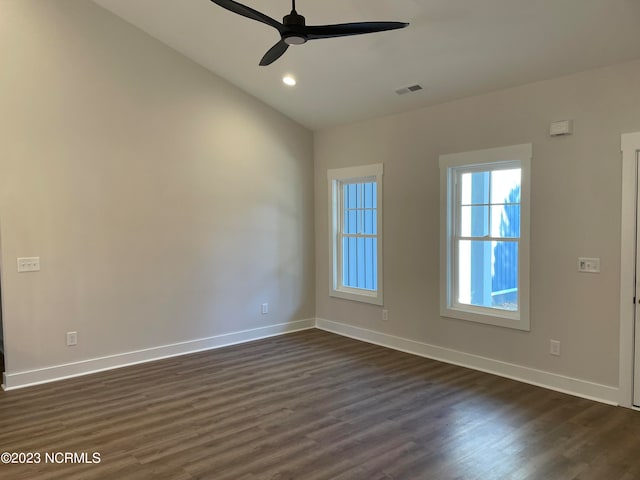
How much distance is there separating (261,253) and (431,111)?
2.70m

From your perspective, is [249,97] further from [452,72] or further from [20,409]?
[20,409]

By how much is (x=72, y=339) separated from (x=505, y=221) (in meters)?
4.42

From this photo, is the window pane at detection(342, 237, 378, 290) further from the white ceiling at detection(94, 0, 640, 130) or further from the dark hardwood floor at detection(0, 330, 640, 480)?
the white ceiling at detection(94, 0, 640, 130)

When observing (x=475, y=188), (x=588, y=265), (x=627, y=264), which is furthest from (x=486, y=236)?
(x=627, y=264)

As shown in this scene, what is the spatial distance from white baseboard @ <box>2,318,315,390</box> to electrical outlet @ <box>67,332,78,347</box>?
0.64ft

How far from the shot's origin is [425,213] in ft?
16.1

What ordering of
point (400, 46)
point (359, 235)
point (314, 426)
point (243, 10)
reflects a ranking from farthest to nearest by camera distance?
1. point (359, 235)
2. point (400, 46)
3. point (314, 426)
4. point (243, 10)

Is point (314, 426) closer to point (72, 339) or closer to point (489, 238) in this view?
point (489, 238)

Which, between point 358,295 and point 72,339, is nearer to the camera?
point 72,339

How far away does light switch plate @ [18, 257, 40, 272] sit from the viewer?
404cm

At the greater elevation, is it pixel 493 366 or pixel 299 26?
pixel 299 26

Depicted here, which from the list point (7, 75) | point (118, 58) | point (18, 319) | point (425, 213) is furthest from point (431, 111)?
point (18, 319)

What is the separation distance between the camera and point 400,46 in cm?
392

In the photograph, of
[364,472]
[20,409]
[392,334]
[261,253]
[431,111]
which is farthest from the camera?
[261,253]
